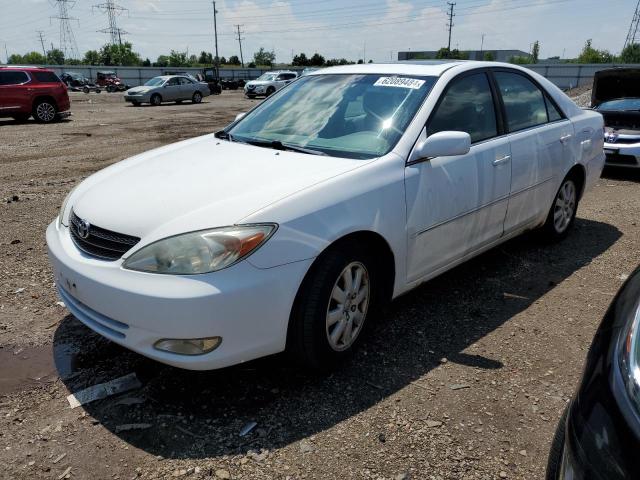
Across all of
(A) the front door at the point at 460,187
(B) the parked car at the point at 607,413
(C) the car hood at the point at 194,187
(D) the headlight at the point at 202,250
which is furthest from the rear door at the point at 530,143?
(B) the parked car at the point at 607,413

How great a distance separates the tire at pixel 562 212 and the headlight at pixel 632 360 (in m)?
3.50

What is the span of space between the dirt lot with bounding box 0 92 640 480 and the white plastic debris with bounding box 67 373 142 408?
2.1 inches

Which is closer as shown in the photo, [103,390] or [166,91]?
[103,390]

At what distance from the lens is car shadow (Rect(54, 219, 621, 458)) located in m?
2.53

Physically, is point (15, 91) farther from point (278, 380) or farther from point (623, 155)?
point (278, 380)

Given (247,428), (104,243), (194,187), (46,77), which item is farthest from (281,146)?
(46,77)

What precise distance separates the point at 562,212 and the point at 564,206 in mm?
59

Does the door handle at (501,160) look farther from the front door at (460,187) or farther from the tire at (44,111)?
the tire at (44,111)

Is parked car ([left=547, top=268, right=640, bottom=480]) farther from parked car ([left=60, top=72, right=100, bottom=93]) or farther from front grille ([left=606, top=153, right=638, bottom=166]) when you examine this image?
parked car ([left=60, top=72, right=100, bottom=93])

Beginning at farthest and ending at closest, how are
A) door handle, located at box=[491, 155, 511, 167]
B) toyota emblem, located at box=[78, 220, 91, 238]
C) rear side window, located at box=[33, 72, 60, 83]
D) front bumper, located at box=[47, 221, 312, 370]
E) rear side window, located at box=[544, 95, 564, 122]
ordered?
rear side window, located at box=[33, 72, 60, 83], rear side window, located at box=[544, 95, 564, 122], door handle, located at box=[491, 155, 511, 167], toyota emblem, located at box=[78, 220, 91, 238], front bumper, located at box=[47, 221, 312, 370]

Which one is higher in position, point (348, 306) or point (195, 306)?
point (195, 306)

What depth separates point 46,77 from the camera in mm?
16516

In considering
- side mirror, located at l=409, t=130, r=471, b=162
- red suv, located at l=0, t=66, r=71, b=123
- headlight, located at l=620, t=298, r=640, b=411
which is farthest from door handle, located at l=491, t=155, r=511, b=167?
red suv, located at l=0, t=66, r=71, b=123

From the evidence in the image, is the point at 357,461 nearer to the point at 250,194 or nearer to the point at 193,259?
the point at 193,259
